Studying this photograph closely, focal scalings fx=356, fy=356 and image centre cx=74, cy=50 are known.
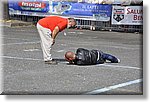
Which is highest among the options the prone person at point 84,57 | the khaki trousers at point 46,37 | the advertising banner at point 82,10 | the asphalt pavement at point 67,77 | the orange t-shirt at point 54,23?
the advertising banner at point 82,10

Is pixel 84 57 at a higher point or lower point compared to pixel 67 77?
higher

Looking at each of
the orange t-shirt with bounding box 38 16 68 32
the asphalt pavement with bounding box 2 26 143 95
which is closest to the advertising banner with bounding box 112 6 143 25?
the asphalt pavement with bounding box 2 26 143 95

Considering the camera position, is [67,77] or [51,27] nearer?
[67,77]

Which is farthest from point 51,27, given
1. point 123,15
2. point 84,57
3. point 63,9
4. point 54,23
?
point 63,9

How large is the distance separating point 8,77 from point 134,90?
7.36 ft

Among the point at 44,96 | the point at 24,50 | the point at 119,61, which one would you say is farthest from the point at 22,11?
the point at 44,96

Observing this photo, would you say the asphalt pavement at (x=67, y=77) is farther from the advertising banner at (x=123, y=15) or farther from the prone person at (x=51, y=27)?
the advertising banner at (x=123, y=15)

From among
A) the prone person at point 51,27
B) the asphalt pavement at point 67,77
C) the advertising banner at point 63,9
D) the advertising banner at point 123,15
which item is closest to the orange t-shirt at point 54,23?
the prone person at point 51,27

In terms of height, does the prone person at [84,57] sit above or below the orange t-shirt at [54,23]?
below

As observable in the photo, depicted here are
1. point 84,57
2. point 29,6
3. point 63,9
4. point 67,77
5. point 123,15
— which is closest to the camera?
point 67,77

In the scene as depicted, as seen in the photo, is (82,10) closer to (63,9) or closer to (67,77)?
(63,9)

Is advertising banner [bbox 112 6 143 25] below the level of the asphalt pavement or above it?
above

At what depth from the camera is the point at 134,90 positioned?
5.52 metres

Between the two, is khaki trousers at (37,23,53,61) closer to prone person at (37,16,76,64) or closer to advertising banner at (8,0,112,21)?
prone person at (37,16,76,64)
